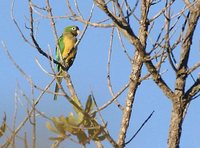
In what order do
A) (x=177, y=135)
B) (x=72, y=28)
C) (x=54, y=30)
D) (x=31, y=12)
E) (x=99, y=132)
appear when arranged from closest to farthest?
(x=99, y=132), (x=177, y=135), (x=31, y=12), (x=54, y=30), (x=72, y=28)

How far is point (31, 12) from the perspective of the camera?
3.67 m

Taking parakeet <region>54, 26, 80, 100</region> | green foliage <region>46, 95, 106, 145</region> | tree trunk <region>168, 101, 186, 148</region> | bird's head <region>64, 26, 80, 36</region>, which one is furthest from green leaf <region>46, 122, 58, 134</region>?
bird's head <region>64, 26, 80, 36</region>

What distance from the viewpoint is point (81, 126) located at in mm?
2574

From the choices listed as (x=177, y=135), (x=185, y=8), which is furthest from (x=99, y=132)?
(x=185, y=8)

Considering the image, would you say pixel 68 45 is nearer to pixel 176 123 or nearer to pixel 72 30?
pixel 72 30

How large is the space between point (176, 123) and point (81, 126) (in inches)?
30.6

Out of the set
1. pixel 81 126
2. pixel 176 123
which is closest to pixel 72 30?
pixel 176 123

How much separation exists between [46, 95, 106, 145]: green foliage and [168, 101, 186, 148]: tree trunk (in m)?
0.69

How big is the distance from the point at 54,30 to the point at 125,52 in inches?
21.2

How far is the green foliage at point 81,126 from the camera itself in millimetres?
2459

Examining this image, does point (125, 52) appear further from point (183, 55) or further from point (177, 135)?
point (177, 135)

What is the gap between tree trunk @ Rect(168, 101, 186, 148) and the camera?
3146 mm

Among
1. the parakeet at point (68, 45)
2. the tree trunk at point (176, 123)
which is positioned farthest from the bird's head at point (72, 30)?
the tree trunk at point (176, 123)

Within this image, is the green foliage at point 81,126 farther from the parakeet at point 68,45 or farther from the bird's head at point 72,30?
the bird's head at point 72,30
